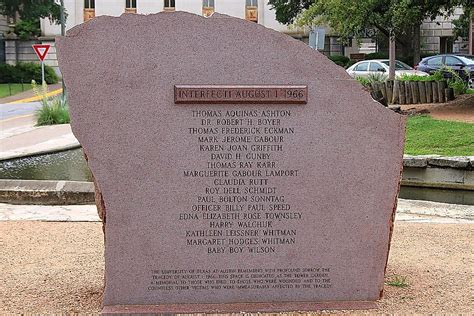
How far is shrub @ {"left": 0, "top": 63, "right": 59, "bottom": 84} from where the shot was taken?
49688 mm

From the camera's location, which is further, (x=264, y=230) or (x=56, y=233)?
(x=56, y=233)

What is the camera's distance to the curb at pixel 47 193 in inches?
425

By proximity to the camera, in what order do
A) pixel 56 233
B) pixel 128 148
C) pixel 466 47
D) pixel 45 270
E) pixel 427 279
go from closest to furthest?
1. pixel 128 148
2. pixel 427 279
3. pixel 45 270
4. pixel 56 233
5. pixel 466 47

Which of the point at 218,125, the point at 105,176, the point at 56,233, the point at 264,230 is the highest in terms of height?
the point at 218,125

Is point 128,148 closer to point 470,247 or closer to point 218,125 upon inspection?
point 218,125

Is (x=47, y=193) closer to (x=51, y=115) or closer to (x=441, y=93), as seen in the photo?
(x=51, y=115)

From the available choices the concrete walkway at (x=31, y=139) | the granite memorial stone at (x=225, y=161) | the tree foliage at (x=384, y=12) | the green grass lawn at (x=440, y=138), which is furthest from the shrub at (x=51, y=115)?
the granite memorial stone at (x=225, y=161)

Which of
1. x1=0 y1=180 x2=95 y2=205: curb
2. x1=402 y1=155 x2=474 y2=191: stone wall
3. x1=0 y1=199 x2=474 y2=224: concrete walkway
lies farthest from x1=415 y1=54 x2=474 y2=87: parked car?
x1=0 y1=180 x2=95 y2=205: curb

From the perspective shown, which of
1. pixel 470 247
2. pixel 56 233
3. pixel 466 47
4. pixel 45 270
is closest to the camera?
pixel 45 270

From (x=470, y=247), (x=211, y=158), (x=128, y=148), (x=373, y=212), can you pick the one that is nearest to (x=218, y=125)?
(x=211, y=158)

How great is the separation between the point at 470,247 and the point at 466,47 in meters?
43.3

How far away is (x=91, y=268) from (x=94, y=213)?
3.03 metres

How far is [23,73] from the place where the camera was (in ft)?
164

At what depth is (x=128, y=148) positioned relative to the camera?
18.5ft
